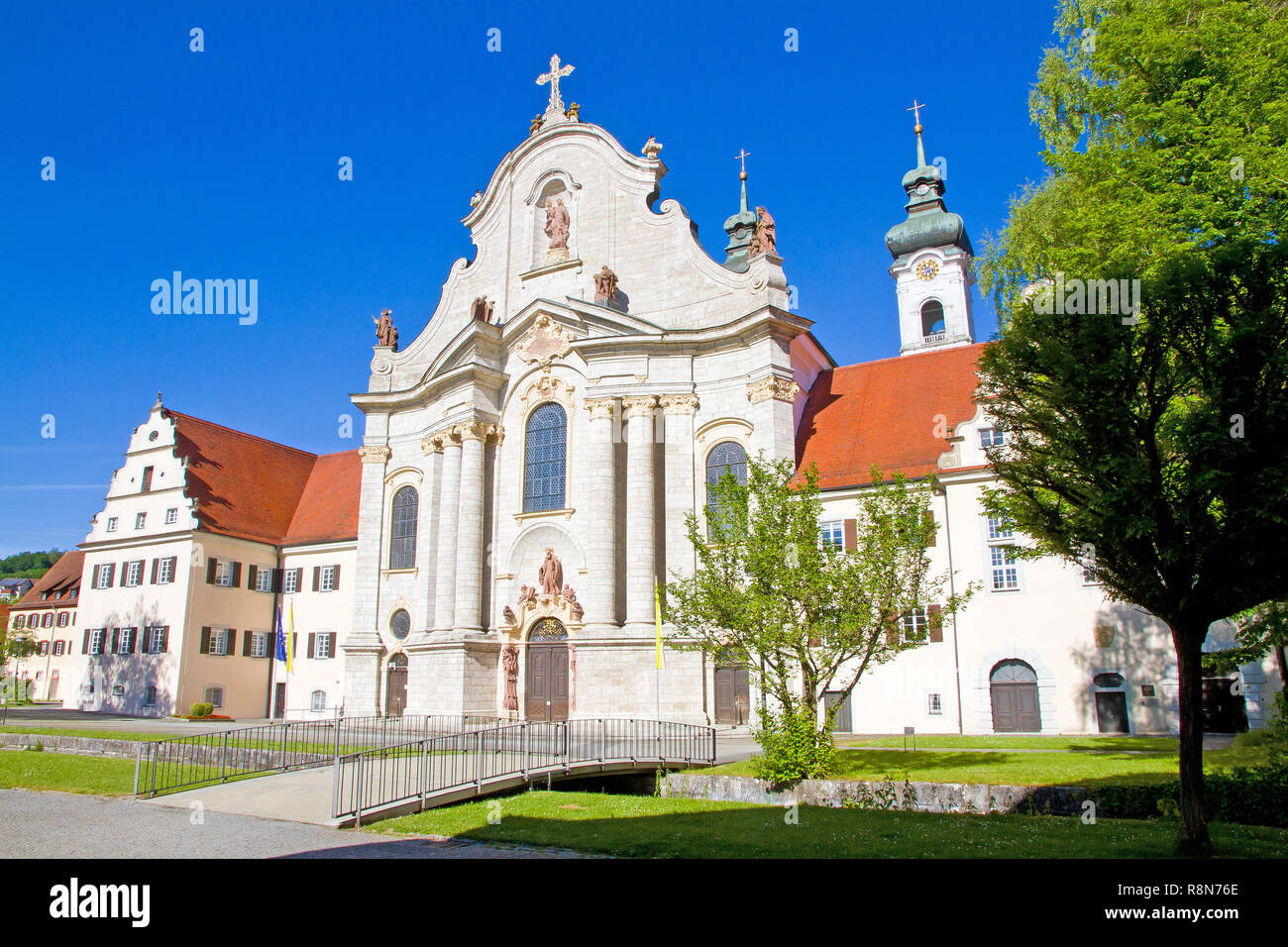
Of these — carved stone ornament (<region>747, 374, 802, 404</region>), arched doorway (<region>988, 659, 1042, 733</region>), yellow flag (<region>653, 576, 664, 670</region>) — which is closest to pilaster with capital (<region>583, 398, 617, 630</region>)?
yellow flag (<region>653, 576, 664, 670</region>)

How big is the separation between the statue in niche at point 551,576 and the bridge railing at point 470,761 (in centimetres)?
869

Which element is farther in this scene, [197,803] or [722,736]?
[722,736]

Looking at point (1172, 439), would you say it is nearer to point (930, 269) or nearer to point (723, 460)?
point (723, 460)

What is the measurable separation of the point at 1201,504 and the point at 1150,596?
142 centimetres

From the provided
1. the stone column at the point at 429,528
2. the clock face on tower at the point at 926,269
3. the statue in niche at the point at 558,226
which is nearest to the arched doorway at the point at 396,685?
the stone column at the point at 429,528

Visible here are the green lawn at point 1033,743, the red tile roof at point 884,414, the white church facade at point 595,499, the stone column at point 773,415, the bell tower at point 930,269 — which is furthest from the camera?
the bell tower at point 930,269

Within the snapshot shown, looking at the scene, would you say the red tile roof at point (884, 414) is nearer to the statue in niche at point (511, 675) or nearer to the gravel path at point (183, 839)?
the statue in niche at point (511, 675)

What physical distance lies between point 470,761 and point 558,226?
26.5m

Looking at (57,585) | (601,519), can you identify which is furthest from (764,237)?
(57,585)

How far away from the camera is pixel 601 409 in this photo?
36.0 m

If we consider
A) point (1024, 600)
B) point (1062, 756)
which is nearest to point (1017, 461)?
point (1062, 756)

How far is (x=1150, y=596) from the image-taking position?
39.8 ft

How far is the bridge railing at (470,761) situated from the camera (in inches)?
639
